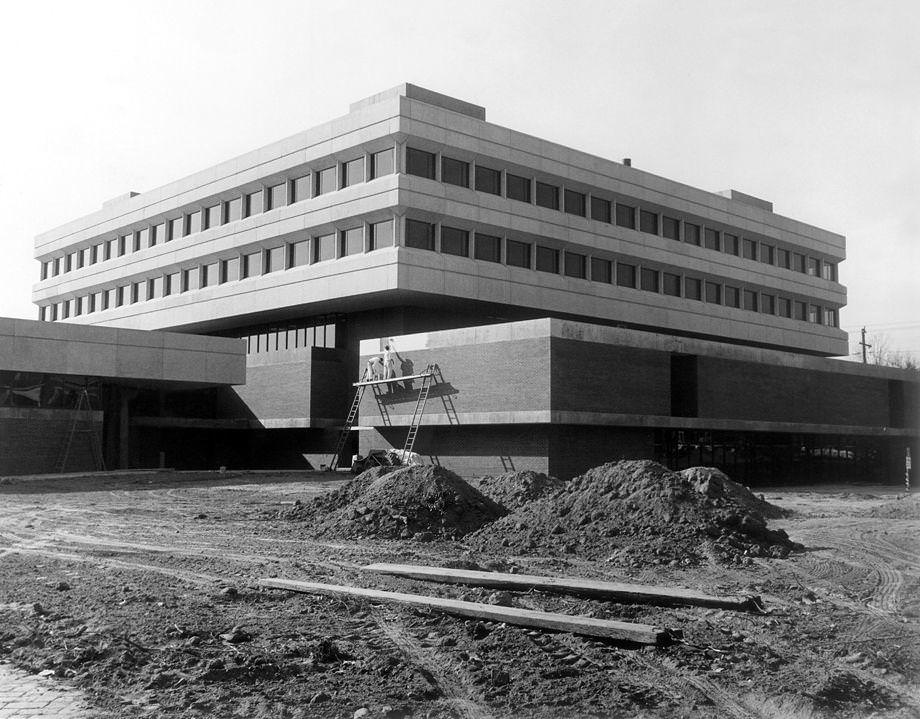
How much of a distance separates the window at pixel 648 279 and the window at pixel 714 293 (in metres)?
4.59

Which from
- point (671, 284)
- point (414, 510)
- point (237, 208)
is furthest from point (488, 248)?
point (414, 510)

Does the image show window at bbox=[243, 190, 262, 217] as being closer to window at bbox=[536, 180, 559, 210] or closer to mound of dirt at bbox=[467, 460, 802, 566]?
window at bbox=[536, 180, 559, 210]

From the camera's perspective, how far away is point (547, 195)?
149ft

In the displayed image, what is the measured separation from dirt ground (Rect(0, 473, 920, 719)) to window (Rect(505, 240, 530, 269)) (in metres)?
29.2

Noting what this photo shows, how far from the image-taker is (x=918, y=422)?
4769 centimetres

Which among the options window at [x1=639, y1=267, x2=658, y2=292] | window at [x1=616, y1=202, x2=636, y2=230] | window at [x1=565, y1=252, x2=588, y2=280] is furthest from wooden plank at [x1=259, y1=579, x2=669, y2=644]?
window at [x1=639, y1=267, x2=658, y2=292]

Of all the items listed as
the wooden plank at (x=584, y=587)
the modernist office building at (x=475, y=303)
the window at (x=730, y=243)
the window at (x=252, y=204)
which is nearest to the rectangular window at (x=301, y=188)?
the modernist office building at (x=475, y=303)

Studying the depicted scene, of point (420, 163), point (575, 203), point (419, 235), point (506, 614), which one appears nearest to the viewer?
point (506, 614)

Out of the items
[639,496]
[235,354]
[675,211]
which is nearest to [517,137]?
[675,211]

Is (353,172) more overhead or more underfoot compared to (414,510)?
more overhead

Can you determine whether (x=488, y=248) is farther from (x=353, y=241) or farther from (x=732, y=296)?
(x=732, y=296)

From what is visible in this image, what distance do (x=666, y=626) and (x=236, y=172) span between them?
1668 inches

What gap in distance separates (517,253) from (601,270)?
595cm

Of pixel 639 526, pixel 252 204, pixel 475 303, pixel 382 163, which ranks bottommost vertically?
pixel 639 526
